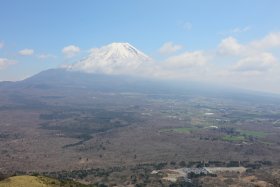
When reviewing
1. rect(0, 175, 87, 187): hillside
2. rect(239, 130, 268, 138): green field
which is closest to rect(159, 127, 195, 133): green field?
rect(239, 130, 268, 138): green field

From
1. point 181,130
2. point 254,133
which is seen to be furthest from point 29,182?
point 254,133

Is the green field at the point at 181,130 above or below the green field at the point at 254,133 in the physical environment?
above

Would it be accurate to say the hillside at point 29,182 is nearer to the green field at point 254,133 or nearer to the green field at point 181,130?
the green field at point 181,130

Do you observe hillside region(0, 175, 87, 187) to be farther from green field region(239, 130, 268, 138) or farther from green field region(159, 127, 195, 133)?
green field region(239, 130, 268, 138)

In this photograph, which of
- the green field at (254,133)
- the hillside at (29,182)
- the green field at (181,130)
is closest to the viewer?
the hillside at (29,182)

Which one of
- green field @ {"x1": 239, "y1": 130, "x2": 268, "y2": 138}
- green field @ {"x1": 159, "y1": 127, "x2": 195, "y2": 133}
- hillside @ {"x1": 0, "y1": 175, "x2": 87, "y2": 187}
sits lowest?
green field @ {"x1": 239, "y1": 130, "x2": 268, "y2": 138}

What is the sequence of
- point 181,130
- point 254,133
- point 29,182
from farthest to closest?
point 181,130 → point 254,133 → point 29,182

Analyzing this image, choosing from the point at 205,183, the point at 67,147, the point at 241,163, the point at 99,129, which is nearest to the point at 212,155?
the point at 241,163

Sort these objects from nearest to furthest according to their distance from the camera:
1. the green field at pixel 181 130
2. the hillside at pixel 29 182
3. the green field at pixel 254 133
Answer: the hillside at pixel 29 182 < the green field at pixel 254 133 < the green field at pixel 181 130

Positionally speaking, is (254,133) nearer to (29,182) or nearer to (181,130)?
(181,130)

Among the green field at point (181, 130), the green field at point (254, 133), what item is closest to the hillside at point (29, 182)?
the green field at point (181, 130)

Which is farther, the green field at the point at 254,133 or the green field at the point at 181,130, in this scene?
the green field at the point at 181,130

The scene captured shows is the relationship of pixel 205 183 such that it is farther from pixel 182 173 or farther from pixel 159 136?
pixel 159 136
